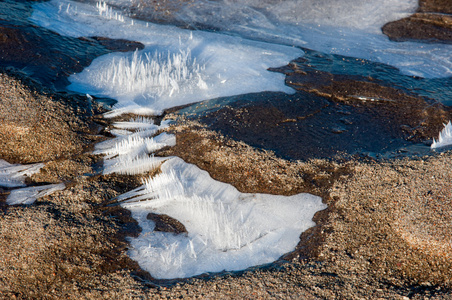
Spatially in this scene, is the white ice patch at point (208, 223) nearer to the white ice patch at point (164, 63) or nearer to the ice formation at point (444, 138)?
Answer: the white ice patch at point (164, 63)

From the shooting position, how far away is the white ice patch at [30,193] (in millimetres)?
4758

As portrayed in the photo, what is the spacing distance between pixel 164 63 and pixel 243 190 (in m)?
3.45

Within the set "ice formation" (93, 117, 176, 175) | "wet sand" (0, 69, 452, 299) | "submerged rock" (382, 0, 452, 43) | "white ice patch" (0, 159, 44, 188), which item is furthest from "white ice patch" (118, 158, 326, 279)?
"submerged rock" (382, 0, 452, 43)

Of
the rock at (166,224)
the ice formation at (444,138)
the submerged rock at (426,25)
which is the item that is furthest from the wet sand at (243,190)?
the submerged rock at (426,25)

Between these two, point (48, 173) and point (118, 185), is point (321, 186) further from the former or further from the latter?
point (48, 173)

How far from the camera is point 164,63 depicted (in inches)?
282

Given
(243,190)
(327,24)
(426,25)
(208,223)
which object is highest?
(426,25)

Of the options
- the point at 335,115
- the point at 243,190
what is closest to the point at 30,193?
the point at 243,190

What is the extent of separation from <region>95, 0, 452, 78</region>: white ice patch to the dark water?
50cm

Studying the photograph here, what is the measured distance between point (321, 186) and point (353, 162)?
0.69m

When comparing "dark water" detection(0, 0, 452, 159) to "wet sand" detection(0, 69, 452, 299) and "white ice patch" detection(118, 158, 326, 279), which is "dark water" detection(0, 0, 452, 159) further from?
"white ice patch" detection(118, 158, 326, 279)

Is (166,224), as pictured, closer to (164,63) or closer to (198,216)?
(198,216)

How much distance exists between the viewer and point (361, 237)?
4.22 meters

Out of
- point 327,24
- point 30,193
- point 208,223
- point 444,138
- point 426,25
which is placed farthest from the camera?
point 426,25
